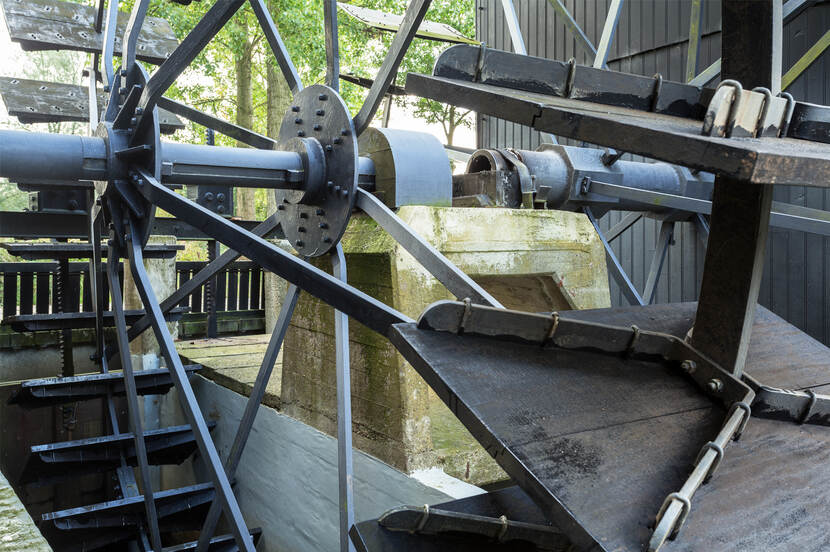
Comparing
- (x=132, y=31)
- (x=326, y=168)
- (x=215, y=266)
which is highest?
(x=132, y=31)

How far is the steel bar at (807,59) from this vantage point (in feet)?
16.8

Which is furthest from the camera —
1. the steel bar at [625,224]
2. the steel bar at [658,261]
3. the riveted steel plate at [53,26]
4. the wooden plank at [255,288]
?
the wooden plank at [255,288]

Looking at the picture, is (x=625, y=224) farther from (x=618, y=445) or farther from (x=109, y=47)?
(x=618, y=445)

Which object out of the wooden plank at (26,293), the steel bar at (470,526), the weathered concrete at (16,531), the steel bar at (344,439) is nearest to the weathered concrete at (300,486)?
the steel bar at (344,439)

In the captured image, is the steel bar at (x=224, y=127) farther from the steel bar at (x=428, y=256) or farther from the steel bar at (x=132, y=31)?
the steel bar at (x=428, y=256)

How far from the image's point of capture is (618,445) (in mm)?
1576

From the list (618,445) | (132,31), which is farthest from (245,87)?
(618,445)

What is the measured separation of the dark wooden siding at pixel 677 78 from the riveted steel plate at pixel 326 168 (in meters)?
3.88

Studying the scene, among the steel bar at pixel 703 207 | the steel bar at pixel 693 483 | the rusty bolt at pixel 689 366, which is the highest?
the steel bar at pixel 703 207

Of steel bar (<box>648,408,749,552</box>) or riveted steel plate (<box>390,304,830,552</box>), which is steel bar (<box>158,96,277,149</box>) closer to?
riveted steel plate (<box>390,304,830,552</box>)

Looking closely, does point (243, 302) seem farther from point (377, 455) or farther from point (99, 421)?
point (377, 455)

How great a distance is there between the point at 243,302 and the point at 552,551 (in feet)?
28.0

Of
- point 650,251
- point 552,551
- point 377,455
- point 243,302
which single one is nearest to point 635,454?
point 552,551

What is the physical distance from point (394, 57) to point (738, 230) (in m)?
1.90
